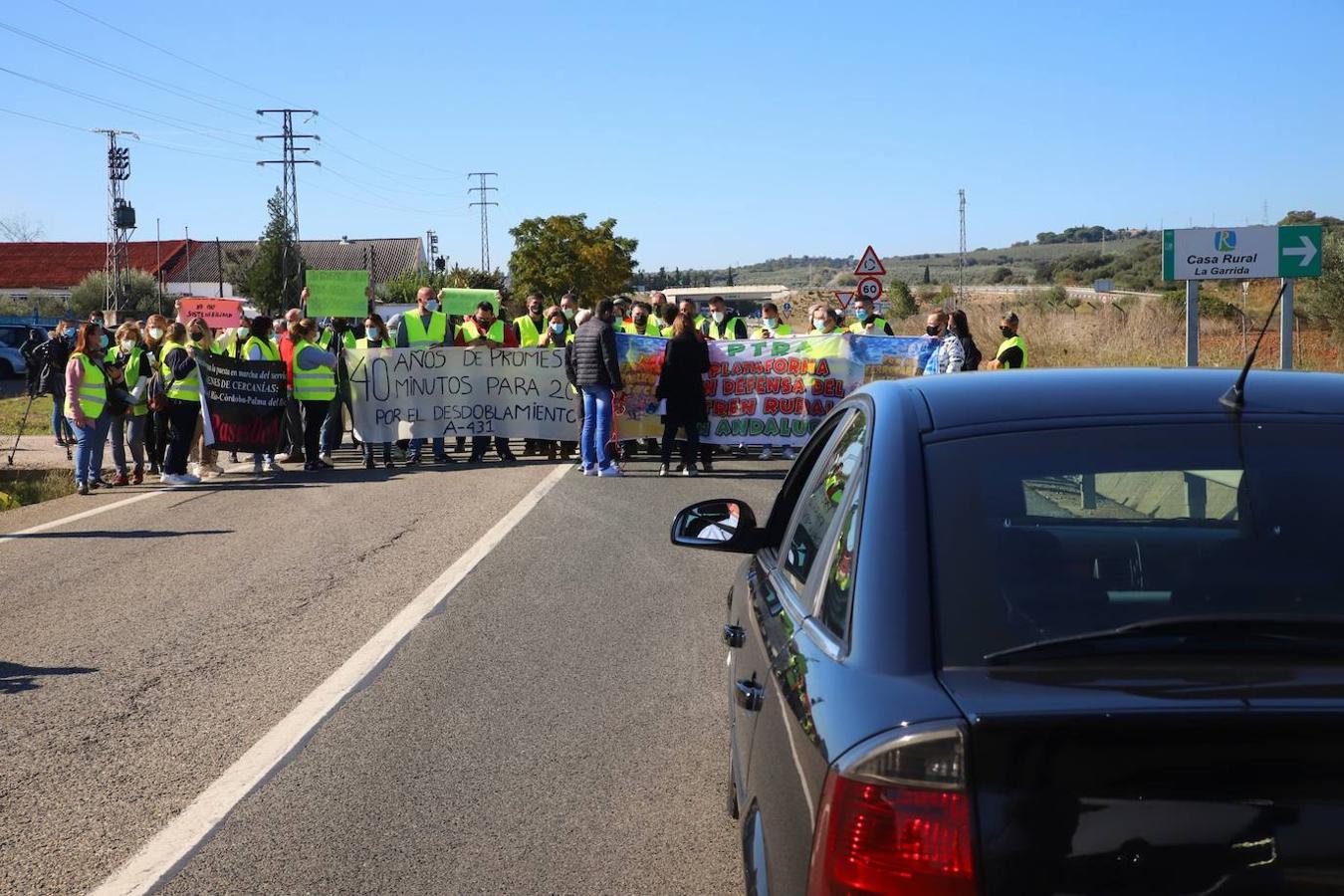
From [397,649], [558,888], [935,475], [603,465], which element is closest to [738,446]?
[603,465]

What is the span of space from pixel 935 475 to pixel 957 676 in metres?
0.61

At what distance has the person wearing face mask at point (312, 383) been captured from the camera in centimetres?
1883

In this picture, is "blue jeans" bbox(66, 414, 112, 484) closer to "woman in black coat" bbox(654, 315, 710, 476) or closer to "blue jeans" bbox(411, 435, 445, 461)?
"blue jeans" bbox(411, 435, 445, 461)

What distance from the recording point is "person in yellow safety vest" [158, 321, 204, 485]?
17094mm

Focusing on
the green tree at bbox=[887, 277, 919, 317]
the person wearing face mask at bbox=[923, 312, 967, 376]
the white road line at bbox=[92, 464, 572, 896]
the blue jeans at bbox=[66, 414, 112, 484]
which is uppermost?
the green tree at bbox=[887, 277, 919, 317]

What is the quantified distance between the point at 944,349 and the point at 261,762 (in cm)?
1232

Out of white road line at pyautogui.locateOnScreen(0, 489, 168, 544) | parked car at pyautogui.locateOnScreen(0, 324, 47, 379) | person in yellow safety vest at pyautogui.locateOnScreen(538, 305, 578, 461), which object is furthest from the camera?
parked car at pyautogui.locateOnScreen(0, 324, 47, 379)

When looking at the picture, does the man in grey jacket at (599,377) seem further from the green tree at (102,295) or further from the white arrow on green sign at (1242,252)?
the green tree at (102,295)

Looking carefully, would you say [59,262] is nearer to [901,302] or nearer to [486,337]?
[901,302]

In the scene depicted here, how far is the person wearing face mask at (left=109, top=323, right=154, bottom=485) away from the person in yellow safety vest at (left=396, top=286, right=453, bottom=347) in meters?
3.64

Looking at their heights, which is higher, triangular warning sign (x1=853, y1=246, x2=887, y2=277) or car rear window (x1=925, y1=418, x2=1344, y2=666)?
triangular warning sign (x1=853, y1=246, x2=887, y2=277)

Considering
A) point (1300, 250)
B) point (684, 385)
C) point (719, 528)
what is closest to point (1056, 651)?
point (719, 528)

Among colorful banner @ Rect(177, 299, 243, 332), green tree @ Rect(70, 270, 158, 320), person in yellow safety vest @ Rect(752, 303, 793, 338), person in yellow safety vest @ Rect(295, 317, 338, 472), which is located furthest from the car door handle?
green tree @ Rect(70, 270, 158, 320)

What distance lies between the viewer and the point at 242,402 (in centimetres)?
1811
